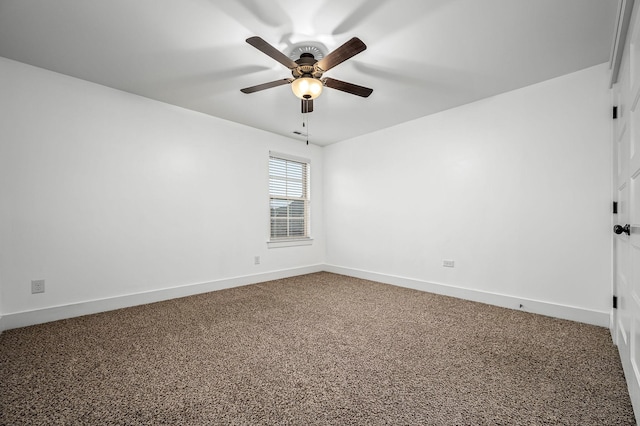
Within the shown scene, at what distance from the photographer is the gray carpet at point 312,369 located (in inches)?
54.7

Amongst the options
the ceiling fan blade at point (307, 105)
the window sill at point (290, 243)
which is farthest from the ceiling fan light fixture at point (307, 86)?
the window sill at point (290, 243)

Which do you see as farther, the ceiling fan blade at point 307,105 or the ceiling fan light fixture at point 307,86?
the ceiling fan blade at point 307,105

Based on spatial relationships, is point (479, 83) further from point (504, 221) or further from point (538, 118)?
point (504, 221)

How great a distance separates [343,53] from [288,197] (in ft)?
10.1

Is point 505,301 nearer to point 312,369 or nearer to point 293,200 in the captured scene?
point 312,369

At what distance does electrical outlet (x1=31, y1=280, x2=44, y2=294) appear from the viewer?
2641 millimetres

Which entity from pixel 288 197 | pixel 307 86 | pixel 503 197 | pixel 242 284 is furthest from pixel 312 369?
pixel 288 197

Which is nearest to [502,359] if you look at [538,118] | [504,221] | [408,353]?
[408,353]

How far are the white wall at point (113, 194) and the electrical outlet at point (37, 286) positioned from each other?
0.16 ft

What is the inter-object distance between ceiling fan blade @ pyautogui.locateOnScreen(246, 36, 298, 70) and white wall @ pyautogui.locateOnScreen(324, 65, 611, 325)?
96.2 inches

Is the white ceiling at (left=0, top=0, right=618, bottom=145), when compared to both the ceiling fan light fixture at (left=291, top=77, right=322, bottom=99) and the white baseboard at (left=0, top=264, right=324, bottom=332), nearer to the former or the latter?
the ceiling fan light fixture at (left=291, top=77, right=322, bottom=99)

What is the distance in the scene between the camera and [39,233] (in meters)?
2.69

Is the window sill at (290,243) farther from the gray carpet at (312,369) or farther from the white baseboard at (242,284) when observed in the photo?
the gray carpet at (312,369)

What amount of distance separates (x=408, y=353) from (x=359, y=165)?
3.30m
